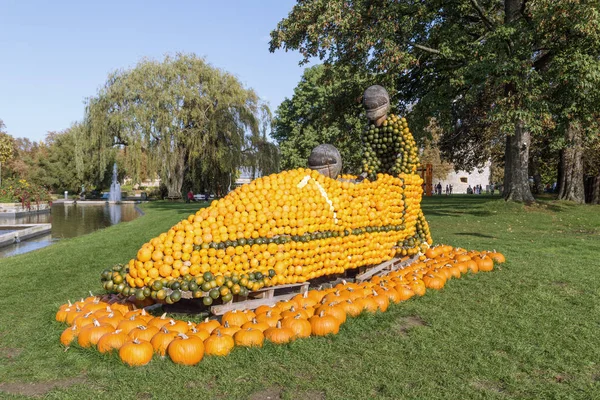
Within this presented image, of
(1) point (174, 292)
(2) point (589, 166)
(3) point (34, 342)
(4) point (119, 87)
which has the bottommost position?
(3) point (34, 342)

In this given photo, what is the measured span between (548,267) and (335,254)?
441 cm

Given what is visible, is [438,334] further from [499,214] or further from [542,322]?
[499,214]

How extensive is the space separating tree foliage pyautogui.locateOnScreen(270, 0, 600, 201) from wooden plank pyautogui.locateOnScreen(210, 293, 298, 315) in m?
12.6

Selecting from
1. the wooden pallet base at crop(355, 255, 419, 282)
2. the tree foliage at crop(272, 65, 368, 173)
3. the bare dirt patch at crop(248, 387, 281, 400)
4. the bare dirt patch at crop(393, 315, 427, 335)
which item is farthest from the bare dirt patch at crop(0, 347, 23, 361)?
the tree foliage at crop(272, 65, 368, 173)

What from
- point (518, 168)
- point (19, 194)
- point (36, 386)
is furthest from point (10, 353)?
point (19, 194)

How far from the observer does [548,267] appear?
813 centimetres

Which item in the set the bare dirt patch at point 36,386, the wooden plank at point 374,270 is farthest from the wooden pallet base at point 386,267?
the bare dirt patch at point 36,386

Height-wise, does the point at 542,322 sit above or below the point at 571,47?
below

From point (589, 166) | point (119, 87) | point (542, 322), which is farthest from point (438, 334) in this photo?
point (119, 87)

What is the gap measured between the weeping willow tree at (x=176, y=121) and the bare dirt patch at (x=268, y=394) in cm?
2949

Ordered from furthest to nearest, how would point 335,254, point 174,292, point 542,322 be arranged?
point 335,254 < point 542,322 < point 174,292

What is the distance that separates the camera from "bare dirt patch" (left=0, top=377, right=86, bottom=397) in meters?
3.68

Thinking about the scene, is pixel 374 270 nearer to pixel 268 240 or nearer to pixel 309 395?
pixel 268 240

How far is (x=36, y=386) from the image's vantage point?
3793 mm
